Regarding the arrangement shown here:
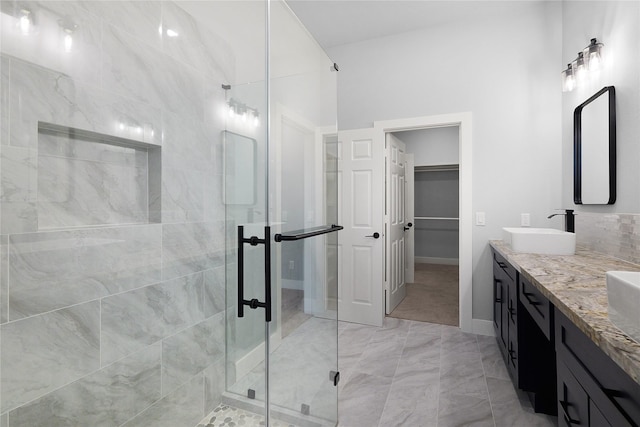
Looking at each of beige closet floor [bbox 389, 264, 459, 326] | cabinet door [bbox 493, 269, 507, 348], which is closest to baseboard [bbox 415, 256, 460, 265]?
beige closet floor [bbox 389, 264, 459, 326]

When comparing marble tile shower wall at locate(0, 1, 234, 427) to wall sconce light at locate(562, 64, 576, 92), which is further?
wall sconce light at locate(562, 64, 576, 92)

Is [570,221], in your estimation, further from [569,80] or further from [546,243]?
[569,80]

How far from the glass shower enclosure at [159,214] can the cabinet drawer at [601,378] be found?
971 millimetres

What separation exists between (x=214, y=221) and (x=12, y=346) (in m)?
0.66

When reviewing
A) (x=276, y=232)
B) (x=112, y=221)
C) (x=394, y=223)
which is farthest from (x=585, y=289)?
(x=394, y=223)

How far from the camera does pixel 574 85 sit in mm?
2479

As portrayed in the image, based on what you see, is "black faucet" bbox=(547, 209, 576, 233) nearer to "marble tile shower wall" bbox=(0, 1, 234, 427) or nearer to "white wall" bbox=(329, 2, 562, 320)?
"white wall" bbox=(329, 2, 562, 320)

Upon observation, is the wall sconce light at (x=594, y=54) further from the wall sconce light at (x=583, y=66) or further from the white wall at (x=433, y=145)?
the white wall at (x=433, y=145)

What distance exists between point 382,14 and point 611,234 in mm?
2564

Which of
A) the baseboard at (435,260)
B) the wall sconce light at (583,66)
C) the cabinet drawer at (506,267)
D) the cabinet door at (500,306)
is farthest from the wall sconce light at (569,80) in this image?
the baseboard at (435,260)

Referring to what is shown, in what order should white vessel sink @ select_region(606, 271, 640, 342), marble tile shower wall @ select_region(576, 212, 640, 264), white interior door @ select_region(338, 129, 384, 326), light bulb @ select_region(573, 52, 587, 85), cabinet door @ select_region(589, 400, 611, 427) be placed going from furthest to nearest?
white interior door @ select_region(338, 129, 384, 326)
light bulb @ select_region(573, 52, 587, 85)
marble tile shower wall @ select_region(576, 212, 640, 264)
cabinet door @ select_region(589, 400, 611, 427)
white vessel sink @ select_region(606, 271, 640, 342)

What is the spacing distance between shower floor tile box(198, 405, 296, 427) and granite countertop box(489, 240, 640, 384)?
1127 mm

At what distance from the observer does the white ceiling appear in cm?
289

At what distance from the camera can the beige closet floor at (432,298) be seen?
355cm
